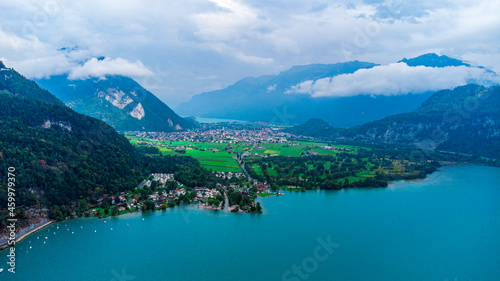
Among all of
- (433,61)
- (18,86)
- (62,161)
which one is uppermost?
(433,61)

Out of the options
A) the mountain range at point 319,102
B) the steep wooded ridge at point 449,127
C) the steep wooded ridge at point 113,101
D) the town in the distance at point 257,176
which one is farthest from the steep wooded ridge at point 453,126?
the steep wooded ridge at point 113,101

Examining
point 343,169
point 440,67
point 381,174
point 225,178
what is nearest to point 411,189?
Answer: point 381,174

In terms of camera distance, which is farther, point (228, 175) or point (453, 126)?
point (453, 126)

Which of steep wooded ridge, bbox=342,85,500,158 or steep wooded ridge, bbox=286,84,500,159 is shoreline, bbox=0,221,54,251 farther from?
steep wooded ridge, bbox=342,85,500,158

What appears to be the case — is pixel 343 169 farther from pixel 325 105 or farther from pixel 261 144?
pixel 325 105

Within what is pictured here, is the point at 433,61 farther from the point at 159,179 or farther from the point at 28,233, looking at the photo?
the point at 28,233

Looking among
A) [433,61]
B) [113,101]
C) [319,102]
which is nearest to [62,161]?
[113,101]

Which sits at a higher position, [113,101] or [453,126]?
[113,101]
